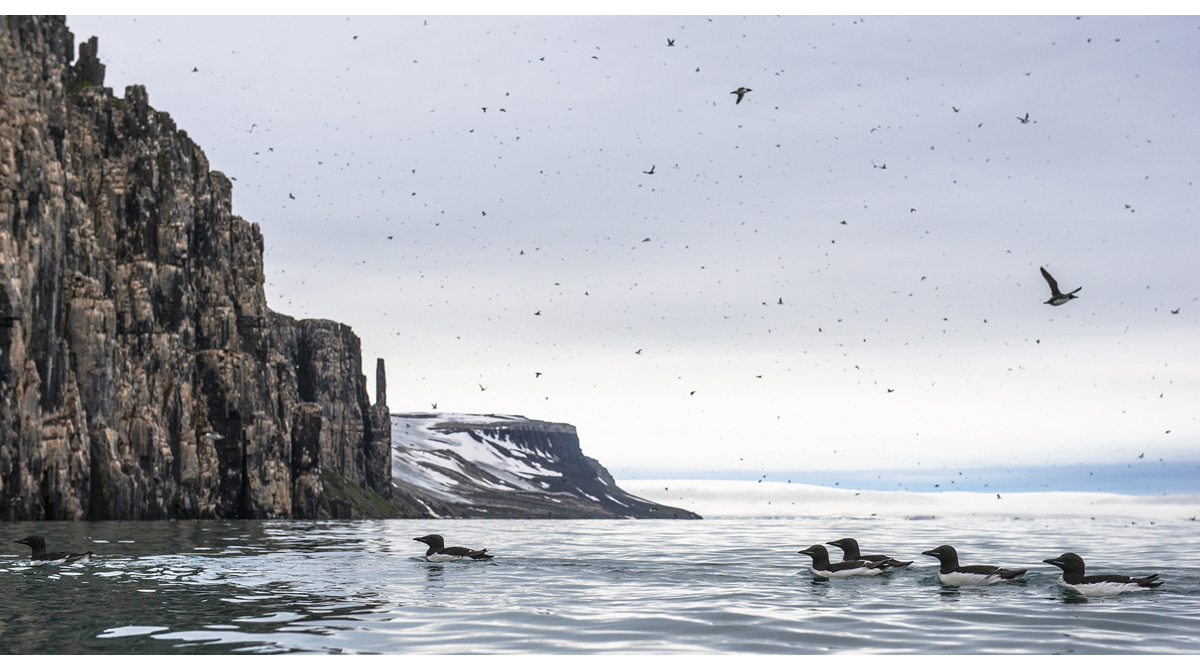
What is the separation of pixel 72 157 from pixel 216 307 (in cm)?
3396

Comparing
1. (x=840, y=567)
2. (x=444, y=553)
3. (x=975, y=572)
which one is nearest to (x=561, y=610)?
(x=840, y=567)

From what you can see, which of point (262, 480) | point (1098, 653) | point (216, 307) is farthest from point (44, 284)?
point (1098, 653)

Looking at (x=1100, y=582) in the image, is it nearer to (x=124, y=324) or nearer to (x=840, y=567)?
(x=840, y=567)

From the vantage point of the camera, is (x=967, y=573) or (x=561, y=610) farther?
(x=967, y=573)

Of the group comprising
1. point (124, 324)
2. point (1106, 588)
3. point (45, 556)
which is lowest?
point (1106, 588)

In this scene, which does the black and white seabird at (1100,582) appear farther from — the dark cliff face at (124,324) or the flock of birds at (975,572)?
the dark cliff face at (124,324)

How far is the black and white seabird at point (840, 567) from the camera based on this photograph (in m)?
29.9

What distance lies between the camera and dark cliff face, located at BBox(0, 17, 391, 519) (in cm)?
10650

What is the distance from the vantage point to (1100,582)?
2503 centimetres

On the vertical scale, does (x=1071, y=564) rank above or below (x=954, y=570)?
above

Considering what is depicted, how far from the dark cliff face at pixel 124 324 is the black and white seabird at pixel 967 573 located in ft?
247

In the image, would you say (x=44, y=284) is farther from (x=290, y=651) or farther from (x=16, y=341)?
(x=290, y=651)

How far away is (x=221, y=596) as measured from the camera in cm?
2345

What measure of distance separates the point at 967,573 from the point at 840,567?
4067 mm
